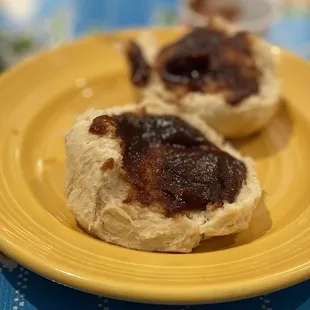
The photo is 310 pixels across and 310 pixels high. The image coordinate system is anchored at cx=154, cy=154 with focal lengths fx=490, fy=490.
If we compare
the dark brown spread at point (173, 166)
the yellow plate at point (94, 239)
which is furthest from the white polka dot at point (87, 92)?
the dark brown spread at point (173, 166)

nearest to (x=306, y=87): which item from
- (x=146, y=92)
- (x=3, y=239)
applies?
(x=146, y=92)

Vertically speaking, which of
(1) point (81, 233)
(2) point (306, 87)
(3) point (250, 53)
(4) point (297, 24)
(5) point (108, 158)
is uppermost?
(5) point (108, 158)

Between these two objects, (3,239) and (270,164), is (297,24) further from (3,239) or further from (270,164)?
(3,239)

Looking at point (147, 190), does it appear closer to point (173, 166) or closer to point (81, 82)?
point (173, 166)

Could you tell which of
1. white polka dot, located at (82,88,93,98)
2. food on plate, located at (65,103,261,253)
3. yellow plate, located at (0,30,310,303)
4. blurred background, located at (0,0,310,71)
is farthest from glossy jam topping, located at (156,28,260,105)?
blurred background, located at (0,0,310,71)

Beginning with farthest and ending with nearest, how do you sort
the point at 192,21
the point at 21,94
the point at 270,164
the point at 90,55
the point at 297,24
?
the point at 297,24, the point at 192,21, the point at 90,55, the point at 21,94, the point at 270,164

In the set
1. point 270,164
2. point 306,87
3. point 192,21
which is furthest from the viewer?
point 192,21

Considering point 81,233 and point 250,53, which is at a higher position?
point 81,233
